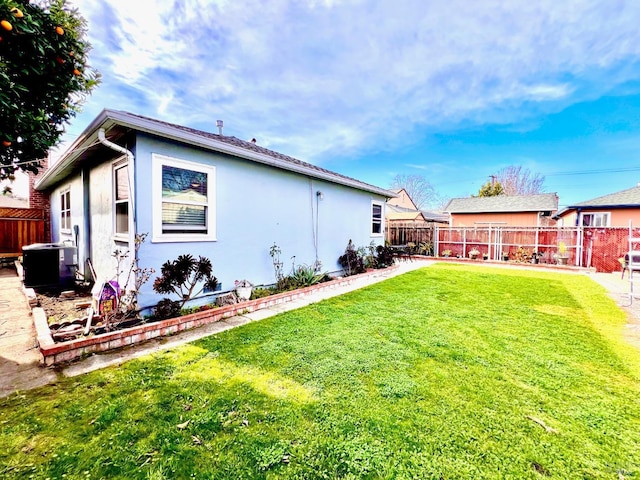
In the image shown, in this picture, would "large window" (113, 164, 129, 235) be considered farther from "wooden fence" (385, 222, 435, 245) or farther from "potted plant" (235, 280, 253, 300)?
"wooden fence" (385, 222, 435, 245)

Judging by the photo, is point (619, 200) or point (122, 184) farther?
point (619, 200)

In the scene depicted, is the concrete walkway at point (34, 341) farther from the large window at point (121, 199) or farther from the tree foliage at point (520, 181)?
the tree foliage at point (520, 181)

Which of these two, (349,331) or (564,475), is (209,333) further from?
(564,475)

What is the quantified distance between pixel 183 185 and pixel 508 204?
2487 centimetres

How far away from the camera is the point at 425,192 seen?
1639 inches

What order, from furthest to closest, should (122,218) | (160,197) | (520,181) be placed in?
(520,181) < (122,218) < (160,197)

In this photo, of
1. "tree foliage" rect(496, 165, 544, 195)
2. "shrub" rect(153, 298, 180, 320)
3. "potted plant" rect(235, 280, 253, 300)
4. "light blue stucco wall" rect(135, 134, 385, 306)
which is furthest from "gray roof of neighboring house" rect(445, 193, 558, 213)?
"shrub" rect(153, 298, 180, 320)

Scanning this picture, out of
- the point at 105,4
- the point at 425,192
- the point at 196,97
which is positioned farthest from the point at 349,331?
the point at 425,192

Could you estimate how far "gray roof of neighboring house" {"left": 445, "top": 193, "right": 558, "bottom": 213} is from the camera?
A: 20875 mm

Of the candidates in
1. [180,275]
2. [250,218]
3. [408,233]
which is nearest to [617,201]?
[408,233]

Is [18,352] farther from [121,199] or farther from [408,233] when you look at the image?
[408,233]

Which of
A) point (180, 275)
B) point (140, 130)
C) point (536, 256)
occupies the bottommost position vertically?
point (536, 256)

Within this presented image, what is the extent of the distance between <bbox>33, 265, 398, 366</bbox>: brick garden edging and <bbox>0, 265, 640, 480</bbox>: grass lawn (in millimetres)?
647

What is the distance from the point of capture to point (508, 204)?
2241 centimetres
